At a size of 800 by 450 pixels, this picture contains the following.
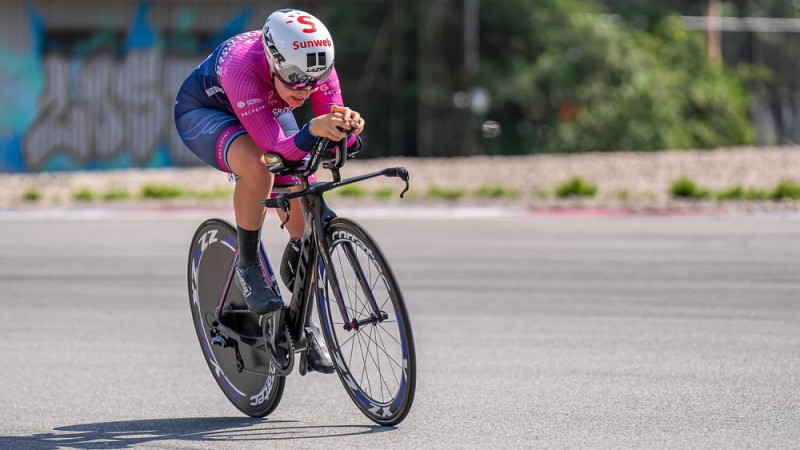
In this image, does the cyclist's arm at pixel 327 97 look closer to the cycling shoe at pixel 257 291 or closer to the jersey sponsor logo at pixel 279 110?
the jersey sponsor logo at pixel 279 110

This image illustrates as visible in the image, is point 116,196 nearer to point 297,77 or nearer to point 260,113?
point 260,113

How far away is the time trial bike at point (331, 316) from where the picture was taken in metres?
5.61

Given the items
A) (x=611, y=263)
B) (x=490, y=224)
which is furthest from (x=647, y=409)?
(x=490, y=224)

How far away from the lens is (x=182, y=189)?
21062mm

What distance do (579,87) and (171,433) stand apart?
2166cm

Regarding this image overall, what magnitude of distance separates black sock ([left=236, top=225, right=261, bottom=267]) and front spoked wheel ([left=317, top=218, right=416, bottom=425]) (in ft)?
1.39

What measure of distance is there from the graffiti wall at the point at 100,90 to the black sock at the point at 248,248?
21390 millimetres

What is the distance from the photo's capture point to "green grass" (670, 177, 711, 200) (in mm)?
18656

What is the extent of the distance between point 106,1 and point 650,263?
17.2 metres

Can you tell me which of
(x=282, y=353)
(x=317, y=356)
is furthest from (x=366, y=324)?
(x=282, y=353)

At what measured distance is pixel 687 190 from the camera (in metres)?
18.8

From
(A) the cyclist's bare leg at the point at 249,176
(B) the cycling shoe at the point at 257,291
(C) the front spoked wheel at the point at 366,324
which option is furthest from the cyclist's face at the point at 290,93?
(B) the cycling shoe at the point at 257,291

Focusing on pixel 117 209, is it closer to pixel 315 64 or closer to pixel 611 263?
pixel 611 263

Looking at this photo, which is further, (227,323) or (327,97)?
(227,323)
